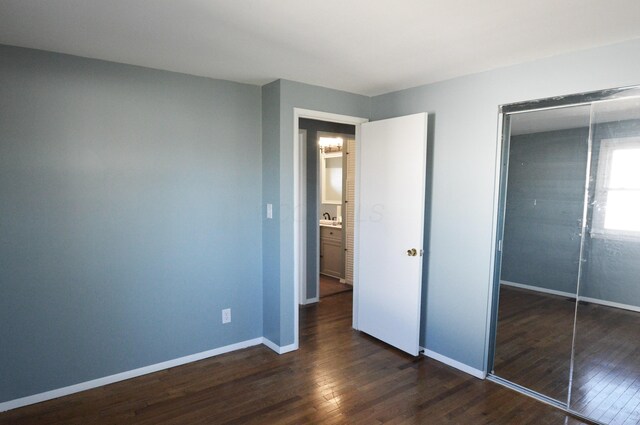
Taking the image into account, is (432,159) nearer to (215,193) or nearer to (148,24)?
(215,193)

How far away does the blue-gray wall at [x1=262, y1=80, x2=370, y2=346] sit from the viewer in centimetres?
315

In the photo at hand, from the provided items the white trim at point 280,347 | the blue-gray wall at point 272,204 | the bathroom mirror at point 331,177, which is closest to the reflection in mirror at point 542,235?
the white trim at point 280,347

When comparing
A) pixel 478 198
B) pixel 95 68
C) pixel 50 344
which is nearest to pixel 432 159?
pixel 478 198

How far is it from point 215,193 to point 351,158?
2.69m

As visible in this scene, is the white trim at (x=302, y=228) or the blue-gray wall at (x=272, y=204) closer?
the blue-gray wall at (x=272, y=204)

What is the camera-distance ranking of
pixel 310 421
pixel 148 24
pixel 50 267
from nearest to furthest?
pixel 148 24, pixel 310 421, pixel 50 267

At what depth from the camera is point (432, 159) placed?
10.6ft

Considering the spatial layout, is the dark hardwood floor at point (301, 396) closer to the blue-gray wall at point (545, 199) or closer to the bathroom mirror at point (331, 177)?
the blue-gray wall at point (545, 199)

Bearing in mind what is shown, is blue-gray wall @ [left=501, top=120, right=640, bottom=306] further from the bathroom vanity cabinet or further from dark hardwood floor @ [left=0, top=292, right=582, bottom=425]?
the bathroom vanity cabinet

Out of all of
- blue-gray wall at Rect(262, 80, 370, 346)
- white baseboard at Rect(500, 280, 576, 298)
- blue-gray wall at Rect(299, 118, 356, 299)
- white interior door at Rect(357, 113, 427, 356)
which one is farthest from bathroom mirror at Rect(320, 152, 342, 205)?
white baseboard at Rect(500, 280, 576, 298)

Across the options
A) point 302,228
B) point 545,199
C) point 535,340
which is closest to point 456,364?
point 535,340

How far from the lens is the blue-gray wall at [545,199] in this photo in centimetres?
300

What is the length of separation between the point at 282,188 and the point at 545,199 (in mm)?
2296

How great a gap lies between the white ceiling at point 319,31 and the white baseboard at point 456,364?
238 cm
